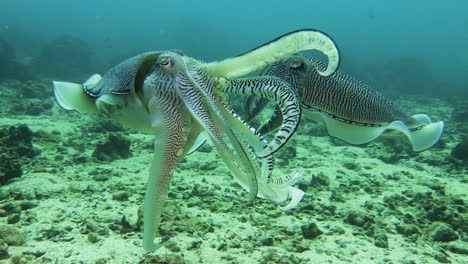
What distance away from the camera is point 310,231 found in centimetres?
328

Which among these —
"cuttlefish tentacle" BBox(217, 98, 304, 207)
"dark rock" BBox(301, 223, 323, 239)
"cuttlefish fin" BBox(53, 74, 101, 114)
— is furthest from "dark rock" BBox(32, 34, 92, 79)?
"cuttlefish tentacle" BBox(217, 98, 304, 207)

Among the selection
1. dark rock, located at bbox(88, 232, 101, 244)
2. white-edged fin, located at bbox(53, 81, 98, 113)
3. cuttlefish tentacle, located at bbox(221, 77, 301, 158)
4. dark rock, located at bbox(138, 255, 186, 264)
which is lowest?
dark rock, located at bbox(88, 232, 101, 244)

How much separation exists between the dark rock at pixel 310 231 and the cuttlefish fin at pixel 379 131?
1.12 metres

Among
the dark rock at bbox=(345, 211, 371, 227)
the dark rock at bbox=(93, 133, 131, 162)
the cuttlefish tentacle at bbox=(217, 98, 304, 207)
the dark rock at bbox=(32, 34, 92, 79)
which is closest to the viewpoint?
→ the cuttlefish tentacle at bbox=(217, 98, 304, 207)

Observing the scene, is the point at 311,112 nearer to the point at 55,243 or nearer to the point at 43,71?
the point at 55,243

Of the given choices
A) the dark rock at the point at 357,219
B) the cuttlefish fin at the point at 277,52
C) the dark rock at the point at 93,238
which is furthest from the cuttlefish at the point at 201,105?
the dark rock at the point at 357,219

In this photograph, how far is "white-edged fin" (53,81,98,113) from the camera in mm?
2566

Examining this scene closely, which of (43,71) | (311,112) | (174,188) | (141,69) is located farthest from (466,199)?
(43,71)

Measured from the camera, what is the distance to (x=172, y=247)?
280cm

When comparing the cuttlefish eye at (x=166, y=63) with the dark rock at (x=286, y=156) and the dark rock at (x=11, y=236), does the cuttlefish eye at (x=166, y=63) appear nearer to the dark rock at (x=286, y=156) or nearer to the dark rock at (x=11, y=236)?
the dark rock at (x=11, y=236)

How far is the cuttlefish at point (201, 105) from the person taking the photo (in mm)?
1917

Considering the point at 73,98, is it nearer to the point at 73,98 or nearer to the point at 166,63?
the point at 73,98

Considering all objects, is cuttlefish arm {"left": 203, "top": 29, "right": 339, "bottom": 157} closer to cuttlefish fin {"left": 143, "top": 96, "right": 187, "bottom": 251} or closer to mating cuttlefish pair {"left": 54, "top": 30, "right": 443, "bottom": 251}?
mating cuttlefish pair {"left": 54, "top": 30, "right": 443, "bottom": 251}

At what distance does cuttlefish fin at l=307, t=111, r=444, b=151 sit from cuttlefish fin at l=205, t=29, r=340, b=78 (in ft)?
2.14
